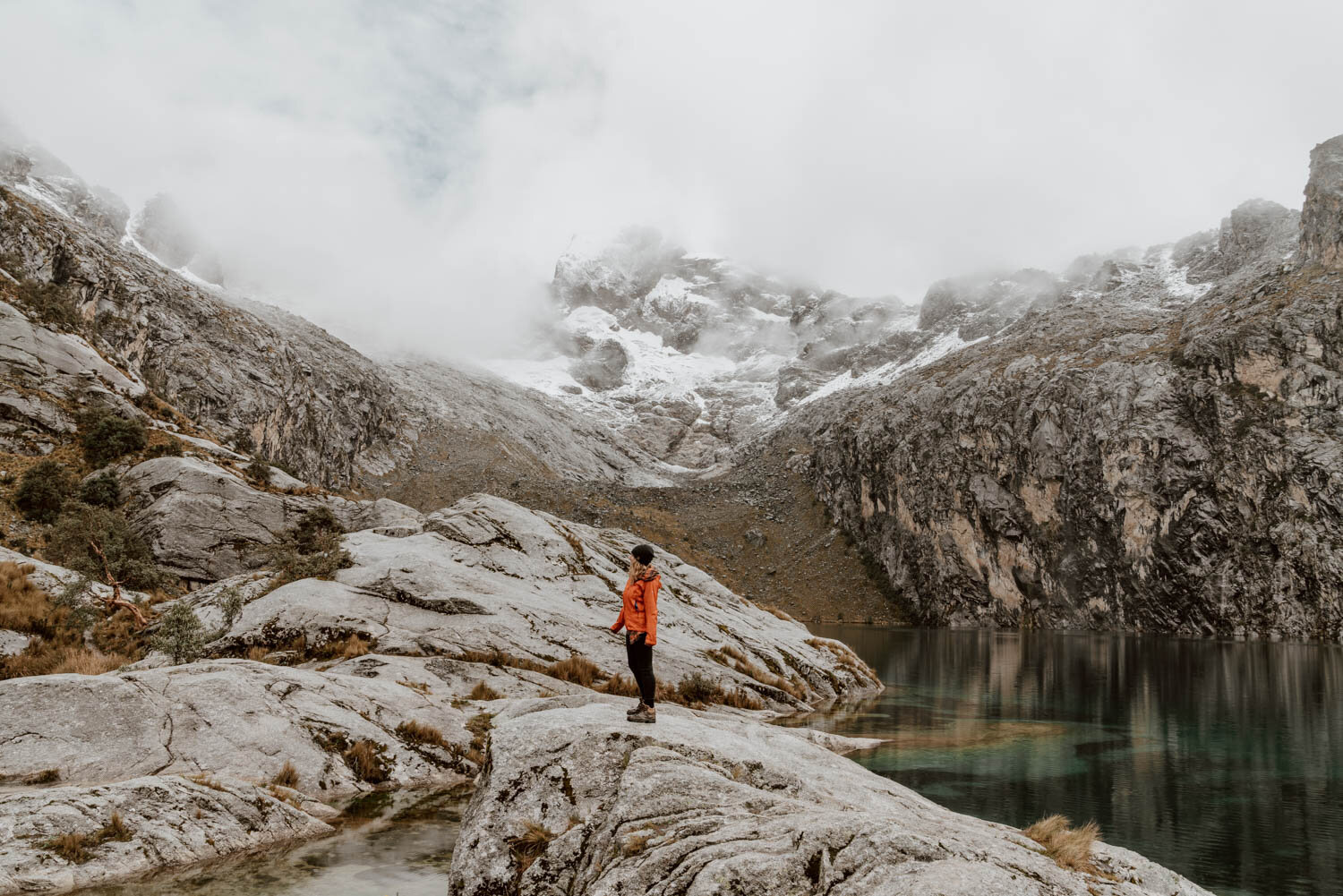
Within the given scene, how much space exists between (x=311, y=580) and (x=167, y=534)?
13526 mm

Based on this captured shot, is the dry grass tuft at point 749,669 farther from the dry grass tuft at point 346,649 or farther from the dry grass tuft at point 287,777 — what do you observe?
the dry grass tuft at point 287,777

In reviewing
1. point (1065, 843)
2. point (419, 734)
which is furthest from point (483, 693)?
point (1065, 843)

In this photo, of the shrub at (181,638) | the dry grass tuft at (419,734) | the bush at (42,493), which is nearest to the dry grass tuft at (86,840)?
the dry grass tuft at (419,734)

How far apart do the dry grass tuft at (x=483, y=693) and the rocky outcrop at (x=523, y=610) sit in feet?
6.75

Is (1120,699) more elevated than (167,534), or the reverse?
(167,534)

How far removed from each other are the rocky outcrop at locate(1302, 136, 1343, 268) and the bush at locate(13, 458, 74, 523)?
168 m

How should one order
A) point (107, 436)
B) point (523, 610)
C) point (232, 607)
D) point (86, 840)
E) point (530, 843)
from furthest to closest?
point (107, 436), point (523, 610), point (232, 607), point (86, 840), point (530, 843)

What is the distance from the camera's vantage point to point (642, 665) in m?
13.2

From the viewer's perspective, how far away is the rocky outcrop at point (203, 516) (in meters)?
36.8

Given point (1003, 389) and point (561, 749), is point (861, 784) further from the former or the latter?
point (1003, 389)

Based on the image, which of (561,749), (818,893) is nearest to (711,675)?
(561,749)

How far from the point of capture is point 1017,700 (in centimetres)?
4759

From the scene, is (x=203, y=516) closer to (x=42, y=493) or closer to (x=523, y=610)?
(x=42, y=493)

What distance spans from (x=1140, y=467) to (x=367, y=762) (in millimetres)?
133720
